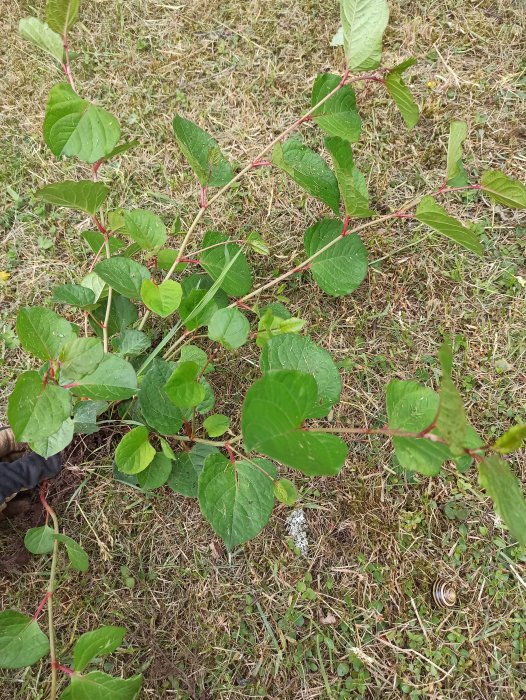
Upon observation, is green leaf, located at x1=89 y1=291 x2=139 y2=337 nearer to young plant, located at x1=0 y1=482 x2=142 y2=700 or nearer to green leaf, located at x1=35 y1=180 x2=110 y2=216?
green leaf, located at x1=35 y1=180 x2=110 y2=216

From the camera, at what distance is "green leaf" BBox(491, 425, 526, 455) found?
2.75 ft

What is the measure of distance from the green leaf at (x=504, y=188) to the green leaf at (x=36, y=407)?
3.45 ft

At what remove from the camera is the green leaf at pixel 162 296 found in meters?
1.32

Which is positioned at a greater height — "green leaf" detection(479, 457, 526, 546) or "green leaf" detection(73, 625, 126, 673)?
"green leaf" detection(479, 457, 526, 546)

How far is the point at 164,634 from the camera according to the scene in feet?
5.49

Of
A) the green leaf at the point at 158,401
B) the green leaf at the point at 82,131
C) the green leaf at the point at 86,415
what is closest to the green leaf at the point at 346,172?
the green leaf at the point at 82,131

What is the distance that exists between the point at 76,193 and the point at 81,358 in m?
0.44

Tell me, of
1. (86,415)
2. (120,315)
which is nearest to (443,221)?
(120,315)

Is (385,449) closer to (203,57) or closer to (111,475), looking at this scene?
(111,475)

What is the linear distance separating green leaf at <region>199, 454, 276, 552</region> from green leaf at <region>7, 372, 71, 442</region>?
37 cm

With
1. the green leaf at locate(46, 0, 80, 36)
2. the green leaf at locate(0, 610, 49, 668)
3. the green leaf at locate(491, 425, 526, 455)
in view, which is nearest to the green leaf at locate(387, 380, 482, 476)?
the green leaf at locate(491, 425, 526, 455)

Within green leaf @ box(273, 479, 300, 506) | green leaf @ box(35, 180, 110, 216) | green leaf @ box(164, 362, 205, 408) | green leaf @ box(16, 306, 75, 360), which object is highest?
green leaf @ box(35, 180, 110, 216)

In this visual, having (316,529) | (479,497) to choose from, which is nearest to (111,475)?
(316,529)

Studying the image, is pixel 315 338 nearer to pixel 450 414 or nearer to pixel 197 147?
pixel 197 147
